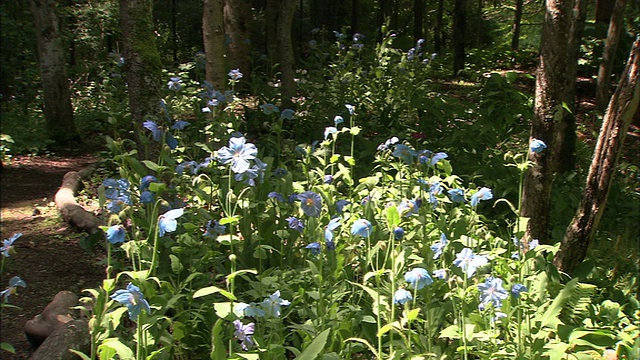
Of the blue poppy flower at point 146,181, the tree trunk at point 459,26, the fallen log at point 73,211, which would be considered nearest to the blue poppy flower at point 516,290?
the blue poppy flower at point 146,181

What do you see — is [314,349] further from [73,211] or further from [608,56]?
[608,56]

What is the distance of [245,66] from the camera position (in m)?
7.55

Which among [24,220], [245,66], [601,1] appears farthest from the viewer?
[601,1]

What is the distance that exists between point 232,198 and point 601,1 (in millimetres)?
9598

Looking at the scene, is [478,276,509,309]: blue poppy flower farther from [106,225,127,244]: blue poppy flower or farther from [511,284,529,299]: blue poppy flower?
[106,225,127,244]: blue poppy flower

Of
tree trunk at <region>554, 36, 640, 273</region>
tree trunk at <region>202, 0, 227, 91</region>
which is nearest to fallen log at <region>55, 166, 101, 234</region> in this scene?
tree trunk at <region>202, 0, 227, 91</region>

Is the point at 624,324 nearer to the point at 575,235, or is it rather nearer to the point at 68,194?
the point at 575,235

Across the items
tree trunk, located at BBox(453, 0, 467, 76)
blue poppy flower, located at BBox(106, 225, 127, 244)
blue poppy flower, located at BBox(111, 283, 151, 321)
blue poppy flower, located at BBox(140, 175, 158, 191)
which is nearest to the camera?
blue poppy flower, located at BBox(111, 283, 151, 321)

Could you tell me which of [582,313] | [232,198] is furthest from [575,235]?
[232,198]

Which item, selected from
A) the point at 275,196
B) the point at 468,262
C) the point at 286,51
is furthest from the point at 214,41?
the point at 468,262

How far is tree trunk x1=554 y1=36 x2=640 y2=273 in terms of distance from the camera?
2.74 metres

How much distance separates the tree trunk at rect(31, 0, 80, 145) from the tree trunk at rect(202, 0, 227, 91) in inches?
108

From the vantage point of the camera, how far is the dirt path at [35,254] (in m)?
3.28

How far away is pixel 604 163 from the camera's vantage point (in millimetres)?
2865
